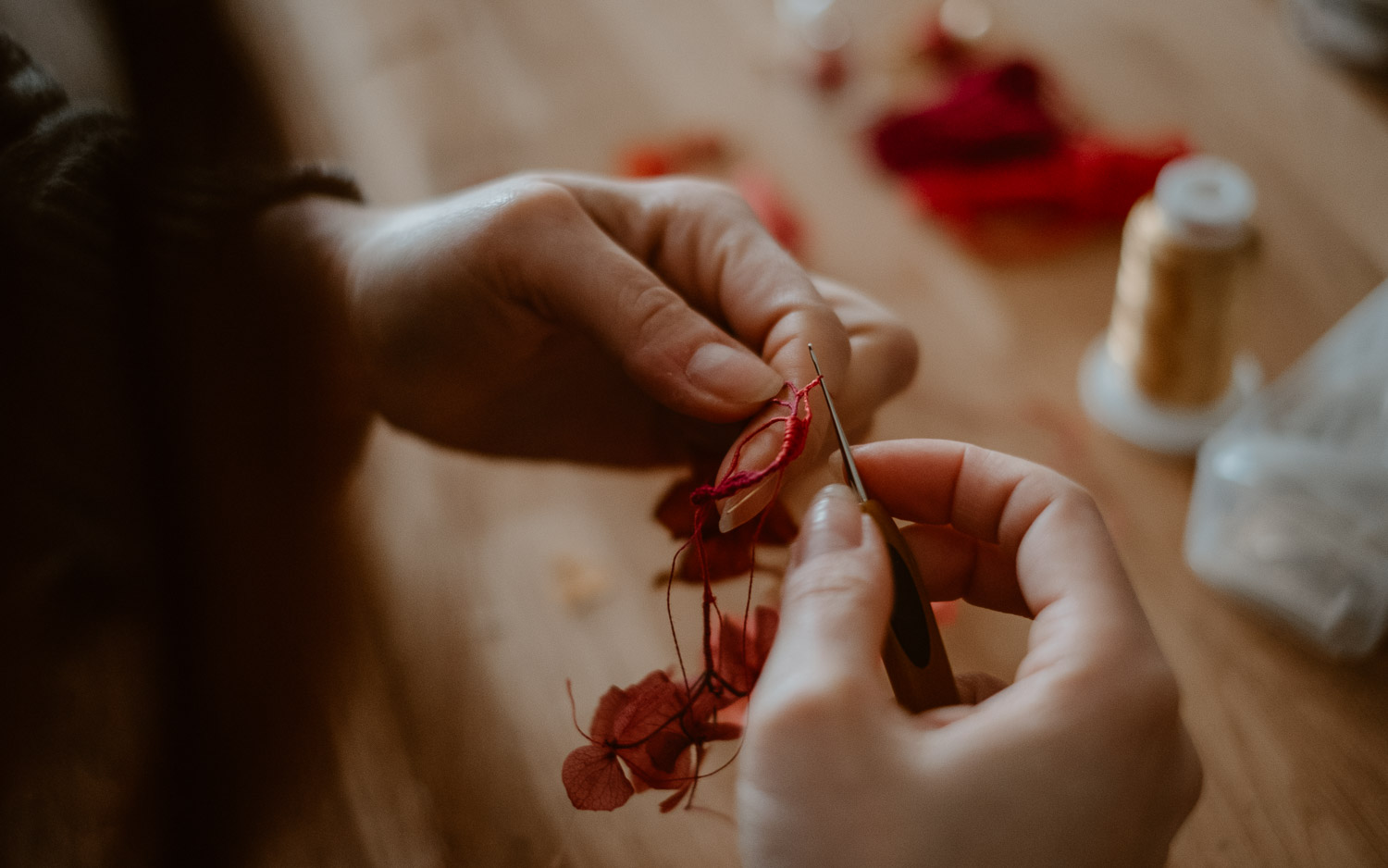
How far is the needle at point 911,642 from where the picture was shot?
0.39 metres

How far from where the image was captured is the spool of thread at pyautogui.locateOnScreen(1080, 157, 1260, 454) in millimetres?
717

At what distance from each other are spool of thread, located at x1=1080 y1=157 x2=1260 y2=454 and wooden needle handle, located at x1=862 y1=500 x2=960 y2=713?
0.48 metres

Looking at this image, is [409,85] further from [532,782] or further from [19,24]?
[532,782]

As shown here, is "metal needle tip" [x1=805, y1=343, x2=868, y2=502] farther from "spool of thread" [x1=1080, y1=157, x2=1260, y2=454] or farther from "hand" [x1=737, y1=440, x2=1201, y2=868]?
"spool of thread" [x1=1080, y1=157, x2=1260, y2=454]

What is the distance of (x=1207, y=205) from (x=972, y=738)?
563 mm

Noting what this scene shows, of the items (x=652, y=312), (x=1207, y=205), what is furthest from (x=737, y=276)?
(x=1207, y=205)

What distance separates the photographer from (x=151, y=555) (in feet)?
1.83

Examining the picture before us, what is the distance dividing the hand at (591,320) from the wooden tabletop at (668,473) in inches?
1.6

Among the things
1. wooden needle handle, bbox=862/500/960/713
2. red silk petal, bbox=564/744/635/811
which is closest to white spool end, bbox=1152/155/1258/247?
wooden needle handle, bbox=862/500/960/713

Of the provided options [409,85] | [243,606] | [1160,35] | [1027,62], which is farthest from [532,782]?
[1160,35]

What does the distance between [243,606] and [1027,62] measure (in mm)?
1040

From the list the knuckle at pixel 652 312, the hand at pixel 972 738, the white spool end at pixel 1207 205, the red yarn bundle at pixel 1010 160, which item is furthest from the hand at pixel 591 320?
the red yarn bundle at pixel 1010 160

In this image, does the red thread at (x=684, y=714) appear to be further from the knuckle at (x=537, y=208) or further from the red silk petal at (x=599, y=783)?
the knuckle at (x=537, y=208)

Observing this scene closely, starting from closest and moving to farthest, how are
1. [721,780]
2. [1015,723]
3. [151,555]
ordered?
1. [1015,723]
2. [721,780]
3. [151,555]
